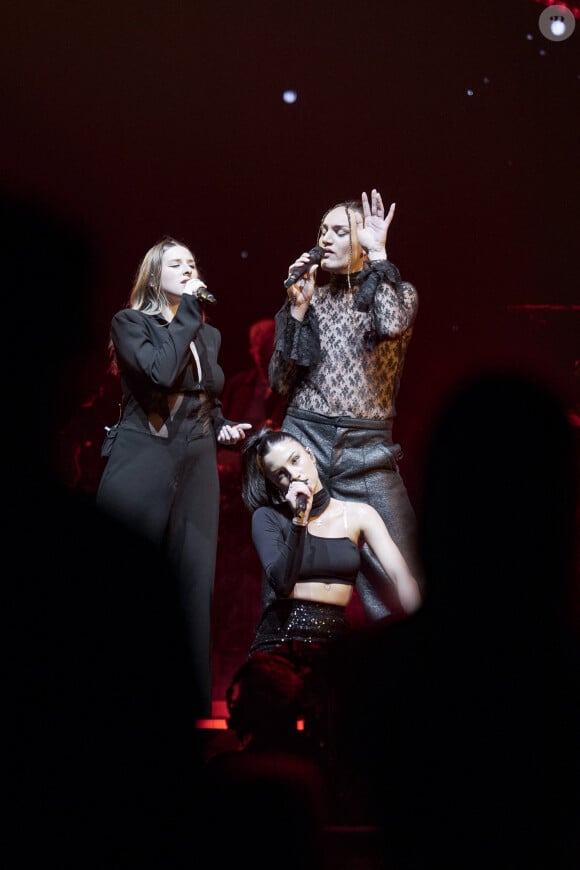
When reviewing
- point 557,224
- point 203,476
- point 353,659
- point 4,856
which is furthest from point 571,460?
point 4,856

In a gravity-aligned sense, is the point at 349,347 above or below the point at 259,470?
above

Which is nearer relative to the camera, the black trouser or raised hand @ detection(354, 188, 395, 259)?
the black trouser

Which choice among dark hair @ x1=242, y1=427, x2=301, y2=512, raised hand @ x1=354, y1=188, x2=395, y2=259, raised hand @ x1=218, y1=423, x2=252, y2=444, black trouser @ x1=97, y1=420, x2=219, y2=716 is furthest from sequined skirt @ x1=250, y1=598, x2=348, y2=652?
raised hand @ x1=354, y1=188, x2=395, y2=259

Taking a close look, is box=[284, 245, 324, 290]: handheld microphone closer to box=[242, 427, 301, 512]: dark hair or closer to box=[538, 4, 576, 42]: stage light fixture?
box=[242, 427, 301, 512]: dark hair

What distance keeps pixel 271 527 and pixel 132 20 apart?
2.35m

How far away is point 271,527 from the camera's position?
326cm

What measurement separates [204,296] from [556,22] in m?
2.38

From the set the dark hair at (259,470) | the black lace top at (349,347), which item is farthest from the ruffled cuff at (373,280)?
the dark hair at (259,470)

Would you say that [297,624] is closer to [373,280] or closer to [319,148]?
[373,280]

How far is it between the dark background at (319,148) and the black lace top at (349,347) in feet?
3.36

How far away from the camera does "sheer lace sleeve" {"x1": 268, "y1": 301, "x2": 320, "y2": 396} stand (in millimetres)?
3473

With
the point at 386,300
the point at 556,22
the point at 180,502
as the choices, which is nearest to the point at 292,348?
the point at 386,300

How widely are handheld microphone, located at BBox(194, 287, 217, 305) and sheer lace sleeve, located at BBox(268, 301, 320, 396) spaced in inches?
16.0

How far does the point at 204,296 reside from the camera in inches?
124
